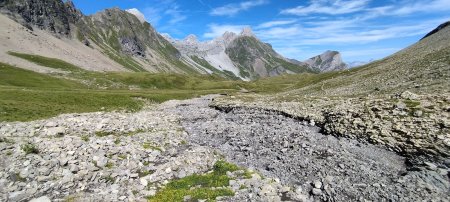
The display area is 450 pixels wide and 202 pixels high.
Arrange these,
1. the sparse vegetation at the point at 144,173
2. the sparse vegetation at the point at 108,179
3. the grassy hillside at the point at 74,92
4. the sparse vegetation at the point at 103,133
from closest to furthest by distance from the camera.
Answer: the sparse vegetation at the point at 108,179 → the sparse vegetation at the point at 144,173 → the sparse vegetation at the point at 103,133 → the grassy hillside at the point at 74,92

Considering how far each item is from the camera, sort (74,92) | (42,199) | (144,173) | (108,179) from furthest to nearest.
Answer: (74,92) < (144,173) < (108,179) < (42,199)

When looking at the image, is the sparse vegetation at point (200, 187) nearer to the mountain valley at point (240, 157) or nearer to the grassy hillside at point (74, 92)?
the mountain valley at point (240, 157)

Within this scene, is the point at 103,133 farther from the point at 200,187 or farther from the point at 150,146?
the point at 200,187

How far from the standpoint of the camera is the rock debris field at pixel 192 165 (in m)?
21.2

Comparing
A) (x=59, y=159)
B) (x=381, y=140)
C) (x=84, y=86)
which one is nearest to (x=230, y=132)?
(x=381, y=140)

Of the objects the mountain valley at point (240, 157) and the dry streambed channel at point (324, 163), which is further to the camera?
the mountain valley at point (240, 157)

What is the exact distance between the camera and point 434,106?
1226 inches

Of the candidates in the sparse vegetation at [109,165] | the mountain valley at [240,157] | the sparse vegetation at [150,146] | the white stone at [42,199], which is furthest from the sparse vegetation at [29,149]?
the sparse vegetation at [150,146]

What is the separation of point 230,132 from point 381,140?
18.2m

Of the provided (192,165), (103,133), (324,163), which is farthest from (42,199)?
(324,163)

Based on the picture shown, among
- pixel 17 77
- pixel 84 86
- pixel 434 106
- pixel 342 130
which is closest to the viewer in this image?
pixel 434 106

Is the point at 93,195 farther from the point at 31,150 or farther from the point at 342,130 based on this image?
the point at 342,130

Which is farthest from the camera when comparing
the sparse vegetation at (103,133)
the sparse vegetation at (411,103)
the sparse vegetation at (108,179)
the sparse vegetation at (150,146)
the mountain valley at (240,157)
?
the sparse vegetation at (103,133)

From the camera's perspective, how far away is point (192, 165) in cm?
2753
